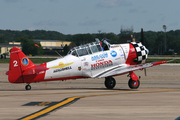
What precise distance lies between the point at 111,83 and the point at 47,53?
108 m

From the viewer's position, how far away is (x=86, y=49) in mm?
18344

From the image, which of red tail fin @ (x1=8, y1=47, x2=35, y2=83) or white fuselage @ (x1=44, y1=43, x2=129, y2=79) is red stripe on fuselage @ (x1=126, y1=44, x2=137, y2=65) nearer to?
white fuselage @ (x1=44, y1=43, x2=129, y2=79)

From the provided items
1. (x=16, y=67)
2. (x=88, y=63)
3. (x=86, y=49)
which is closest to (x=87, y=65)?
(x=88, y=63)

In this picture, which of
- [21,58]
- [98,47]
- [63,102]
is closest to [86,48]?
[98,47]

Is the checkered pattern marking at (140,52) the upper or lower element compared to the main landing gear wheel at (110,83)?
upper

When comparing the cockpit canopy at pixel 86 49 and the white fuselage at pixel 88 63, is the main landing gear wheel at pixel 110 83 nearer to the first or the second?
the white fuselage at pixel 88 63

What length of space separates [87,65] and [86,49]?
0.97 meters

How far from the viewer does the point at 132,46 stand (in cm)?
1980

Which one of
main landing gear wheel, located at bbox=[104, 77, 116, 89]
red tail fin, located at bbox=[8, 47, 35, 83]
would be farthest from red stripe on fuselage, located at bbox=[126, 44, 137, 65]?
red tail fin, located at bbox=[8, 47, 35, 83]

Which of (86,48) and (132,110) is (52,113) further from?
(86,48)

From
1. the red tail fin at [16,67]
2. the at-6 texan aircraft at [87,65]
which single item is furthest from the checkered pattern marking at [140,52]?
the red tail fin at [16,67]

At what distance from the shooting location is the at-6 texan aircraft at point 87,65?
16.7 m

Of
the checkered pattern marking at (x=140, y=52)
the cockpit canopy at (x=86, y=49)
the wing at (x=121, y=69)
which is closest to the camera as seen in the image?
the cockpit canopy at (x=86, y=49)

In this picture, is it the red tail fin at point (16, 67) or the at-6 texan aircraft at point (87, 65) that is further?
the at-6 texan aircraft at point (87, 65)
